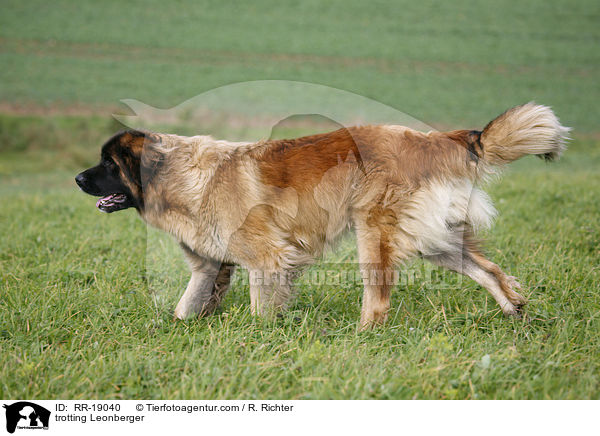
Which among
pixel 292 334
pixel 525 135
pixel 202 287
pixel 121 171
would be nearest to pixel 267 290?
pixel 292 334

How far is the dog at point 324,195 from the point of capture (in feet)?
11.4

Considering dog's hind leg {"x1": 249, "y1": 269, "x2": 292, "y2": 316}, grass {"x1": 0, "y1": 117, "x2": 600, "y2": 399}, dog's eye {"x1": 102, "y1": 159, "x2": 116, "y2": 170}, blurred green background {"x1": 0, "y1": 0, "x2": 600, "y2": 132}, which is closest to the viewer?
grass {"x1": 0, "y1": 117, "x2": 600, "y2": 399}

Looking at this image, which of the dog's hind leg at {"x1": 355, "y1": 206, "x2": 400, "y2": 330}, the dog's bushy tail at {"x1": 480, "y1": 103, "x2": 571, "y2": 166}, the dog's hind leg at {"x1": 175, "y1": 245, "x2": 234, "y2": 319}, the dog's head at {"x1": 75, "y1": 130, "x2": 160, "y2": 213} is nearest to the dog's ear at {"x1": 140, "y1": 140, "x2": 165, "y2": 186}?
the dog's head at {"x1": 75, "y1": 130, "x2": 160, "y2": 213}

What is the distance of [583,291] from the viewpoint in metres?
3.91

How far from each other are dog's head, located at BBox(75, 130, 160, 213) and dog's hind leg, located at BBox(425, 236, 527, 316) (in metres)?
2.47

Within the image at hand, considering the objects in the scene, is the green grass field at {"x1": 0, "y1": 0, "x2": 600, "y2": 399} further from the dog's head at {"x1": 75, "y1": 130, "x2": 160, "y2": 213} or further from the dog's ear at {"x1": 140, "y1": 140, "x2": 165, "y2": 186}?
the dog's ear at {"x1": 140, "y1": 140, "x2": 165, "y2": 186}

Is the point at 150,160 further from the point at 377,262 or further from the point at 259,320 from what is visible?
the point at 377,262

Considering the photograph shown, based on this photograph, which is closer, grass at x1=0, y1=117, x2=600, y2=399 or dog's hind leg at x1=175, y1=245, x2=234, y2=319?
grass at x1=0, y1=117, x2=600, y2=399

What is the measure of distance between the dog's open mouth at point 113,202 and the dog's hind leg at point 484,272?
8.55 feet
